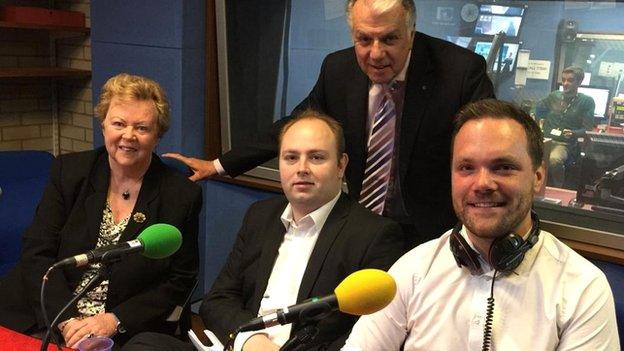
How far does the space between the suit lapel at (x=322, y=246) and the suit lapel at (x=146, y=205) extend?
2.18ft

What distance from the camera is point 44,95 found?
4555 mm

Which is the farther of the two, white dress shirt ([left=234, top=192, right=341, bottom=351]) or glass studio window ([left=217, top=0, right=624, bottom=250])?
glass studio window ([left=217, top=0, right=624, bottom=250])

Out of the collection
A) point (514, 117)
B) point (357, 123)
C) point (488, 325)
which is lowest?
point (488, 325)

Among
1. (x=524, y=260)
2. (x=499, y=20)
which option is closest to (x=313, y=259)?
(x=524, y=260)

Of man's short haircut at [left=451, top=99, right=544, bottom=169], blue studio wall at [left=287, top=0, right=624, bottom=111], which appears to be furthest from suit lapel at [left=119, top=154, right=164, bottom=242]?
blue studio wall at [left=287, top=0, right=624, bottom=111]

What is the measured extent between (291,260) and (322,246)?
126 millimetres

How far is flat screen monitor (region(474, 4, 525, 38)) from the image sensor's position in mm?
2785

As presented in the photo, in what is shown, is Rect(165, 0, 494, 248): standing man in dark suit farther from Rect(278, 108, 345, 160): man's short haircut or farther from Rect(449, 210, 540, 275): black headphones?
Rect(449, 210, 540, 275): black headphones

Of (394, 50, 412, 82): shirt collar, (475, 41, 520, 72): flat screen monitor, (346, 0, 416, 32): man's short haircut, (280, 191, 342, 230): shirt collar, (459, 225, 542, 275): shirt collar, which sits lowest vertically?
(280, 191, 342, 230): shirt collar

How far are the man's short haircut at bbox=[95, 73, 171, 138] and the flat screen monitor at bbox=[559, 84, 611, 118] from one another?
5.47ft

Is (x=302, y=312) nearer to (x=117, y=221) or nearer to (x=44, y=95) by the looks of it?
(x=117, y=221)

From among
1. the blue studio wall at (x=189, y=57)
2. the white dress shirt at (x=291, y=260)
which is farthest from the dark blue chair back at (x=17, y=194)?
the white dress shirt at (x=291, y=260)

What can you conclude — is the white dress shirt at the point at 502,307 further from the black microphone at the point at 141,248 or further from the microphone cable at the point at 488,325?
the black microphone at the point at 141,248

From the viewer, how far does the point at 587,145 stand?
2.68 meters
